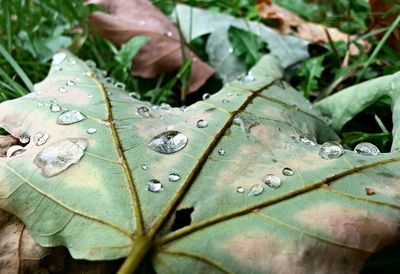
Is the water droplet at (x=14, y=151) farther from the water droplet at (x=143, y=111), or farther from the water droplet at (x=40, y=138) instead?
the water droplet at (x=143, y=111)

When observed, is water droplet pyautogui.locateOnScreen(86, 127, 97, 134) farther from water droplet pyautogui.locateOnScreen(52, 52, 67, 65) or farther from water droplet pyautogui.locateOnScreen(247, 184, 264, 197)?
water droplet pyautogui.locateOnScreen(52, 52, 67, 65)

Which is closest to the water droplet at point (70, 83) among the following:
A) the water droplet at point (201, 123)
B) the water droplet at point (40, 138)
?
the water droplet at point (40, 138)

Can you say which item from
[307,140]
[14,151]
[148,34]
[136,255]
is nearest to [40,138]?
[14,151]

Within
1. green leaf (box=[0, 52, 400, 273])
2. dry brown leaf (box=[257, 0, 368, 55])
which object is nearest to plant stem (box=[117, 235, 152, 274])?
green leaf (box=[0, 52, 400, 273])

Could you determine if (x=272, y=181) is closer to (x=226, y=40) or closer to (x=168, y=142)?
(x=168, y=142)

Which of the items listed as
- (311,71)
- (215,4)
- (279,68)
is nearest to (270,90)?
(279,68)

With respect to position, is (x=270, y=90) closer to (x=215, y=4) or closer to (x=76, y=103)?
(x=76, y=103)

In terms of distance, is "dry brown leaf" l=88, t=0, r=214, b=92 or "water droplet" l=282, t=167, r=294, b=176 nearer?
"water droplet" l=282, t=167, r=294, b=176
